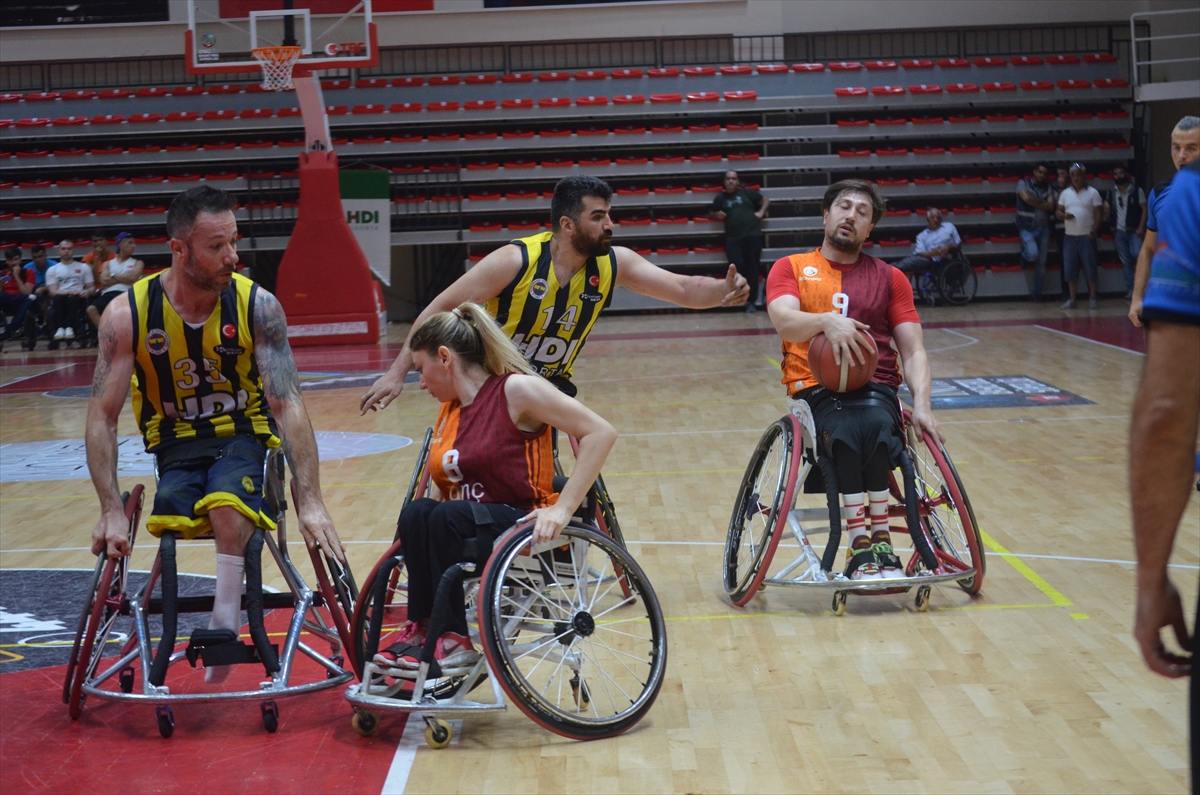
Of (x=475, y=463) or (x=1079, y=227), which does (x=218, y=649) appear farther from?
(x=1079, y=227)

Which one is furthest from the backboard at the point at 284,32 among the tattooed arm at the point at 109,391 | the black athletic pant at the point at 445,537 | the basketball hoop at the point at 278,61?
the black athletic pant at the point at 445,537

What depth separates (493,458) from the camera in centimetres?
352

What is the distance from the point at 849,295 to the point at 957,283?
12771mm

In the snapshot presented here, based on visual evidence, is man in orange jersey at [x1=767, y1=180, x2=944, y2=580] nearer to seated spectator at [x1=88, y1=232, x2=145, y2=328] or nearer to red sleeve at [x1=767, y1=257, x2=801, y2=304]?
red sleeve at [x1=767, y1=257, x2=801, y2=304]

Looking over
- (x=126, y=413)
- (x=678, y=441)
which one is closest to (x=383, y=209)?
(x=126, y=413)

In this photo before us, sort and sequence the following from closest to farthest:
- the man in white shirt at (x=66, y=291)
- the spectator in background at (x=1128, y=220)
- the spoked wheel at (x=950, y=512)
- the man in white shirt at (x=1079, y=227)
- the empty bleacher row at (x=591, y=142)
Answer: the spoked wheel at (x=950, y=512) < the spectator in background at (x=1128, y=220) < the man in white shirt at (x=66, y=291) < the man in white shirt at (x=1079, y=227) < the empty bleacher row at (x=591, y=142)

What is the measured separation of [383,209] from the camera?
631 inches

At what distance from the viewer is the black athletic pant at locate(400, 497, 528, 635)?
3.33 meters

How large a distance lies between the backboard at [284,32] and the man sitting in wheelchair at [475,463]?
10.7 m

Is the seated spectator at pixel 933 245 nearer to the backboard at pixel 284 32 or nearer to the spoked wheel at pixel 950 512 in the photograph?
the backboard at pixel 284 32

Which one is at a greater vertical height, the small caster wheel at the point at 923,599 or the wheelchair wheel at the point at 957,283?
the wheelchair wheel at the point at 957,283

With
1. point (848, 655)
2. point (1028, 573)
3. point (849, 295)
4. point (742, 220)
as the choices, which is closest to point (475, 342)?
point (848, 655)

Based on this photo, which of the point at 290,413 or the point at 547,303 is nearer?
the point at 290,413

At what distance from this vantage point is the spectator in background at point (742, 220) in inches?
653
